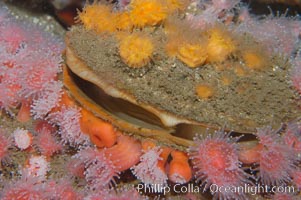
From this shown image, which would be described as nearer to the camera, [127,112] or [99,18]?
[127,112]

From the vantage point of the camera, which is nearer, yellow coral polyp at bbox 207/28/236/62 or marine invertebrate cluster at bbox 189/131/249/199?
marine invertebrate cluster at bbox 189/131/249/199

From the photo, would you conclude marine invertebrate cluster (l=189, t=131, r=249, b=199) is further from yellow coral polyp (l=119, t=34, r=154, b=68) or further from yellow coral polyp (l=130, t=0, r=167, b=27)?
yellow coral polyp (l=130, t=0, r=167, b=27)

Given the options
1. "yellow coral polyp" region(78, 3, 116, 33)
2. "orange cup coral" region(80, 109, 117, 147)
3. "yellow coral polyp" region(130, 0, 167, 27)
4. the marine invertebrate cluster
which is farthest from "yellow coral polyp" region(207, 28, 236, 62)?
"orange cup coral" region(80, 109, 117, 147)

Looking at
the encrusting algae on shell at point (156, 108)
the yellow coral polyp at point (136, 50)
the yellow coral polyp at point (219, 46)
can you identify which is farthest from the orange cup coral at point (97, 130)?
the yellow coral polyp at point (219, 46)

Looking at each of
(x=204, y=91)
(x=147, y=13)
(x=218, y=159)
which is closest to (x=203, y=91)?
(x=204, y=91)

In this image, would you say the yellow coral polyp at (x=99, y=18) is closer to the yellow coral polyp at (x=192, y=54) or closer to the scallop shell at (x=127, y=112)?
the scallop shell at (x=127, y=112)

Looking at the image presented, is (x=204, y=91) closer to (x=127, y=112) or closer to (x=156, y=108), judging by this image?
(x=156, y=108)

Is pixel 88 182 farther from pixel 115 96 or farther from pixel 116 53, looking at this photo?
pixel 116 53
